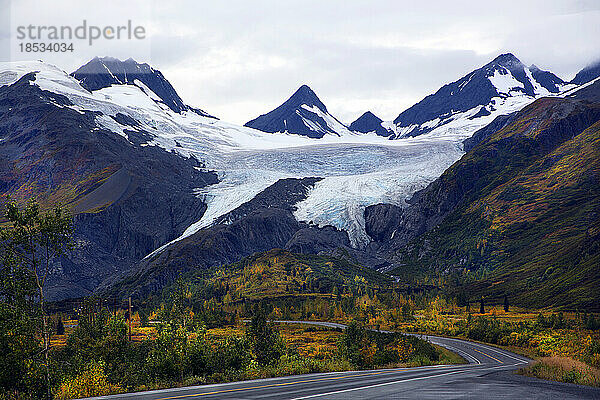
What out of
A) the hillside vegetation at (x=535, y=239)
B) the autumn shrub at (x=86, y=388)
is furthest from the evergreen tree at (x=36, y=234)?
the hillside vegetation at (x=535, y=239)

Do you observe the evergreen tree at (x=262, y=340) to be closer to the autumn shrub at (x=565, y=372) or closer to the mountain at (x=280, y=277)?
the autumn shrub at (x=565, y=372)

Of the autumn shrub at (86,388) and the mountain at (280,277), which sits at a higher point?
the autumn shrub at (86,388)

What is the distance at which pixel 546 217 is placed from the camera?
542 feet

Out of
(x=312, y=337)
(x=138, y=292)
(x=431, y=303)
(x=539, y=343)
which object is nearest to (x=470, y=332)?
(x=539, y=343)

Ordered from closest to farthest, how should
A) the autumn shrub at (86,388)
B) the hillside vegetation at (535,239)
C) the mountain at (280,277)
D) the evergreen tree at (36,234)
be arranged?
the autumn shrub at (86,388)
the evergreen tree at (36,234)
the hillside vegetation at (535,239)
the mountain at (280,277)

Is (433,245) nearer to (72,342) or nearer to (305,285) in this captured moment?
(305,285)

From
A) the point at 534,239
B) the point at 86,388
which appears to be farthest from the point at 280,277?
the point at 86,388

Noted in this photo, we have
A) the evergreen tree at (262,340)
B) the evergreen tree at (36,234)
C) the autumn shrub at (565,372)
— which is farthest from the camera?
the evergreen tree at (262,340)

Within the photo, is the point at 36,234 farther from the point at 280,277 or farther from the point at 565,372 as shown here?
the point at 280,277

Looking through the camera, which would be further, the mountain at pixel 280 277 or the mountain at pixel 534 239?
the mountain at pixel 280 277

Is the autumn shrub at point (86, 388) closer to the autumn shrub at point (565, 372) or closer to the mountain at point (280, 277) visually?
the autumn shrub at point (565, 372)

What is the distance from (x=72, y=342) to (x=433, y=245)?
15151 centimetres

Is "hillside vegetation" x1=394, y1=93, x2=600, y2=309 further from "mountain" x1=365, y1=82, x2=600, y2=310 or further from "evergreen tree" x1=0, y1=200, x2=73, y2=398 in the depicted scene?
"evergreen tree" x1=0, y1=200, x2=73, y2=398

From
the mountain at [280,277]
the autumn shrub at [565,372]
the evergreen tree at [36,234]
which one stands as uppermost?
the evergreen tree at [36,234]
